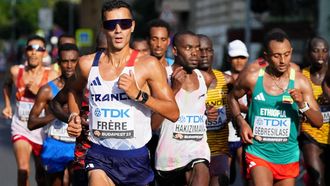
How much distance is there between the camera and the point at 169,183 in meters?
9.04

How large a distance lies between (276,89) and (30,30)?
104 m

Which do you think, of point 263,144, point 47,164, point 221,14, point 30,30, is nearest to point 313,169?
point 263,144

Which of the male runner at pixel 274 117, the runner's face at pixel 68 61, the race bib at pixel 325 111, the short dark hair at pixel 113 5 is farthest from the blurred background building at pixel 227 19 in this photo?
the short dark hair at pixel 113 5

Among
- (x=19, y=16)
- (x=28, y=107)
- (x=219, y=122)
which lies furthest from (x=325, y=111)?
(x=19, y=16)

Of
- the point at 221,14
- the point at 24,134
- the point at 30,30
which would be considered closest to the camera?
the point at 24,134

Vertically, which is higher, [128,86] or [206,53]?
[128,86]

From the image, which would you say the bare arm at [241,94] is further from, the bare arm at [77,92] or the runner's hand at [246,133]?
the bare arm at [77,92]

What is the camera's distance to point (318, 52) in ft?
35.2

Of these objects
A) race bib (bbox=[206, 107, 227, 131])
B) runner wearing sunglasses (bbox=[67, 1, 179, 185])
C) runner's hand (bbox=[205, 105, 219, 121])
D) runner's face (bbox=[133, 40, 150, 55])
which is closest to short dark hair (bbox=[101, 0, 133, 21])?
runner wearing sunglasses (bbox=[67, 1, 179, 185])

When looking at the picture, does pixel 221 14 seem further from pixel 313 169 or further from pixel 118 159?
pixel 118 159

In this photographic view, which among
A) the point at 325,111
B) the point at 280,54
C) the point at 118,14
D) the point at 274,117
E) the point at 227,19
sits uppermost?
the point at 118,14

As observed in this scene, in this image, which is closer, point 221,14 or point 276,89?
point 276,89

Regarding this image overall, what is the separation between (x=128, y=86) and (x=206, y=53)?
133 inches

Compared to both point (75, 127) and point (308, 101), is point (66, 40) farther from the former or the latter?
point (75, 127)
